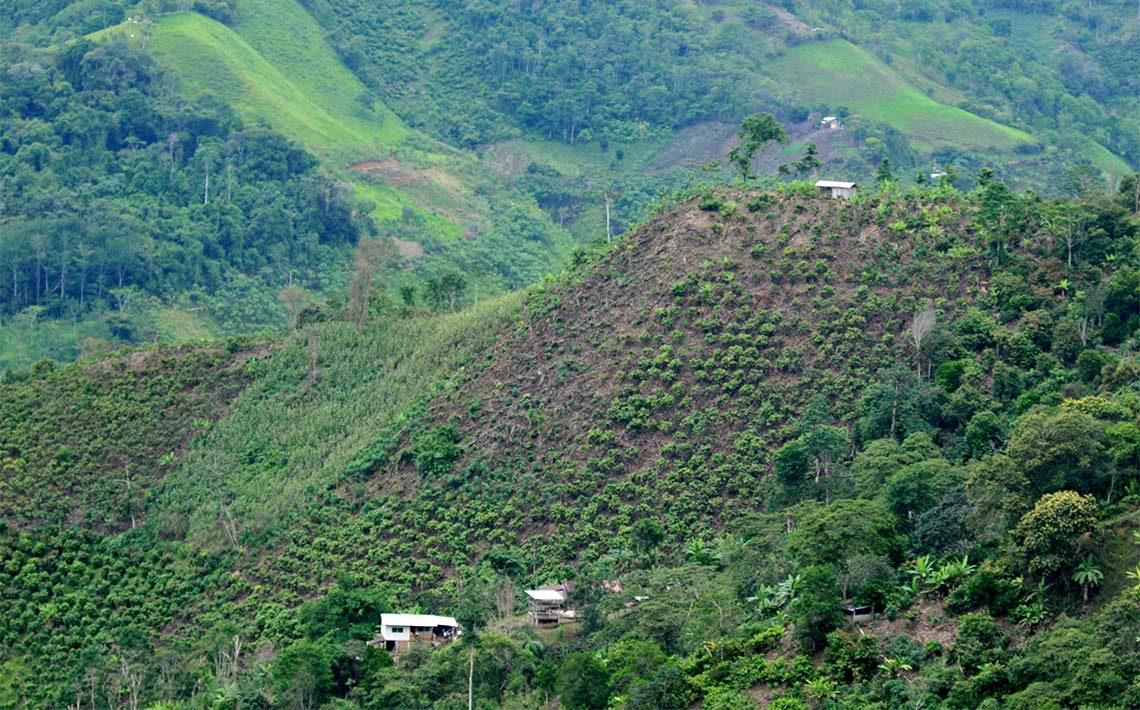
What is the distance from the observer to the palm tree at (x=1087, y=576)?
47438mm

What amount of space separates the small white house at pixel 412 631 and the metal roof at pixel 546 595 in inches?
96.7

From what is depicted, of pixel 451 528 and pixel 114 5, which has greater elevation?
pixel 114 5

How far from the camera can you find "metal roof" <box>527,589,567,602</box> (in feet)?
192

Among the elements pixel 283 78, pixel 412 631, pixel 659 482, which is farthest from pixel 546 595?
pixel 283 78

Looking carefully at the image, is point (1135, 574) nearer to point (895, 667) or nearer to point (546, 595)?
point (895, 667)

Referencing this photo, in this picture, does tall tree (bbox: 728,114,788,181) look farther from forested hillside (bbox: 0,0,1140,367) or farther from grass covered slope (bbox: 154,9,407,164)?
grass covered slope (bbox: 154,9,407,164)

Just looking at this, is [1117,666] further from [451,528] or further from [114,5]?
[114,5]

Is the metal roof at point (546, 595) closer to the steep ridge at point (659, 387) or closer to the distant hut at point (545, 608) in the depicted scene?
the distant hut at point (545, 608)

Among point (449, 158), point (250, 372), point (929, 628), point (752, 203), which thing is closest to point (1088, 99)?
point (449, 158)

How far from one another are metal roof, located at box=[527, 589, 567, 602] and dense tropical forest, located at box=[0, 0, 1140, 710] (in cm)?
72

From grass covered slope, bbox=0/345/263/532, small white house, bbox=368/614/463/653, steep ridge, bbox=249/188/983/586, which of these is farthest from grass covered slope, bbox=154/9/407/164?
small white house, bbox=368/614/463/653

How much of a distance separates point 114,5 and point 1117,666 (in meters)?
89.7

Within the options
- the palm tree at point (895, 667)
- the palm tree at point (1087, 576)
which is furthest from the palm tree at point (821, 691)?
the palm tree at point (1087, 576)

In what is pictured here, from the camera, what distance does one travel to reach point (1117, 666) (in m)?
43.5
